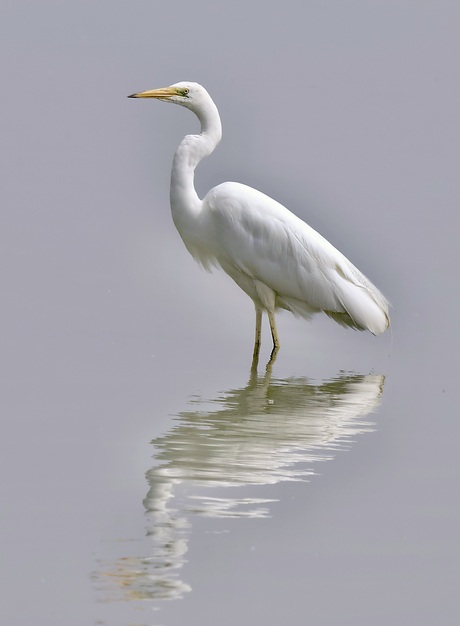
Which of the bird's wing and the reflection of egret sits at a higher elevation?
Answer: the bird's wing

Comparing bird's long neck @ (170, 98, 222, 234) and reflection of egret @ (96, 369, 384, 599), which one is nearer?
reflection of egret @ (96, 369, 384, 599)

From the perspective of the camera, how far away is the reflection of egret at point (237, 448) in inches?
211

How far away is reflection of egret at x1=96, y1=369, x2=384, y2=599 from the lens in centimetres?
537

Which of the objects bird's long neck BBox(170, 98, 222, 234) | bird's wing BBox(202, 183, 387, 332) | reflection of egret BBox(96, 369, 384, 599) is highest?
bird's long neck BBox(170, 98, 222, 234)

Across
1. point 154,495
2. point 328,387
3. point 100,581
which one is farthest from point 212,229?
point 100,581

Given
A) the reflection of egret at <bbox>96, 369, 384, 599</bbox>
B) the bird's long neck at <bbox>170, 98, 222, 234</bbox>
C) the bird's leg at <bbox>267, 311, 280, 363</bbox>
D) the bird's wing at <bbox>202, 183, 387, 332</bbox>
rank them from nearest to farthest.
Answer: the reflection of egret at <bbox>96, 369, 384, 599</bbox> < the bird's wing at <bbox>202, 183, 387, 332</bbox> < the bird's long neck at <bbox>170, 98, 222, 234</bbox> < the bird's leg at <bbox>267, 311, 280, 363</bbox>

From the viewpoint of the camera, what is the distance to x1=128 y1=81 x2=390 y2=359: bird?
9.69 metres

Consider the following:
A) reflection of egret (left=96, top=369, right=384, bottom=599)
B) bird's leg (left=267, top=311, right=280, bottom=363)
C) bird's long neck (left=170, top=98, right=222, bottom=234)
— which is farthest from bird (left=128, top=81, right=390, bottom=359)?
reflection of egret (left=96, top=369, right=384, bottom=599)

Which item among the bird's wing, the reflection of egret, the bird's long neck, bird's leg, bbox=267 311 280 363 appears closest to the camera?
the reflection of egret

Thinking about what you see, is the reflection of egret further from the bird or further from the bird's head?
the bird's head

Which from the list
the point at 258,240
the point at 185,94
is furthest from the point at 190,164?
the point at 258,240

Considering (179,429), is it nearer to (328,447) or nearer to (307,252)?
(328,447)

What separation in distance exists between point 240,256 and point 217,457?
127 inches

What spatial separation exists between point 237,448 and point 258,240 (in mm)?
3014
